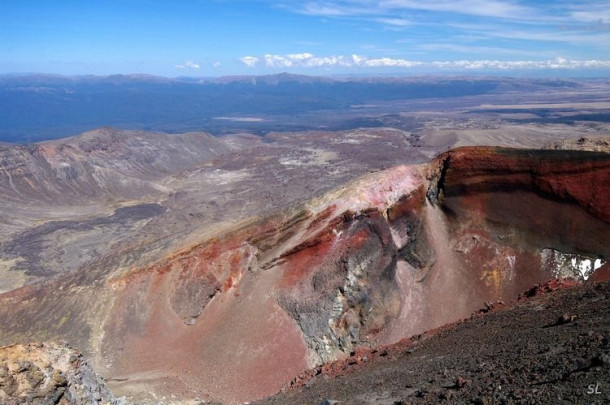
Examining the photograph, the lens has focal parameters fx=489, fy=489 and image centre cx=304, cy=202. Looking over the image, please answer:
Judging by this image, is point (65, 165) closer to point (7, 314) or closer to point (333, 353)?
point (7, 314)

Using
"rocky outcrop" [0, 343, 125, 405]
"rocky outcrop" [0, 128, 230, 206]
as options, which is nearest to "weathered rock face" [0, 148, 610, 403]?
"rocky outcrop" [0, 343, 125, 405]

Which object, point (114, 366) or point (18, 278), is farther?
point (18, 278)

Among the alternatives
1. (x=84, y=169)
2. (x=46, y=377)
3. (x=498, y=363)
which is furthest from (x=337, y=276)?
(x=84, y=169)

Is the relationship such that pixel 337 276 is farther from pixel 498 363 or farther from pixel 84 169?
pixel 84 169

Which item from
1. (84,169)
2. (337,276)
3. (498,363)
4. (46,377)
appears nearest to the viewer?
(498,363)

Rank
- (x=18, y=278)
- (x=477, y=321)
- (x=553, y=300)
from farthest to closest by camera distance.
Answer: (x=18, y=278)
(x=477, y=321)
(x=553, y=300)

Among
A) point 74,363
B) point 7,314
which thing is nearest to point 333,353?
point 74,363
